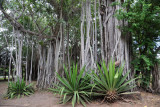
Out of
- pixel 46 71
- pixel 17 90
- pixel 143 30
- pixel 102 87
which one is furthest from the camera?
pixel 46 71

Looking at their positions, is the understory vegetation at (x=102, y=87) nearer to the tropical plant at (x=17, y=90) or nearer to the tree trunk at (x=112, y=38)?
the tree trunk at (x=112, y=38)

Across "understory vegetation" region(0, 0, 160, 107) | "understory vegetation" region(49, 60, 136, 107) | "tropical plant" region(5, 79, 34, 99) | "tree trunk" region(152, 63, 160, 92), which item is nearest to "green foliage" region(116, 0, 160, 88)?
"understory vegetation" region(0, 0, 160, 107)

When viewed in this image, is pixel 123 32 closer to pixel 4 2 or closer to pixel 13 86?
pixel 13 86

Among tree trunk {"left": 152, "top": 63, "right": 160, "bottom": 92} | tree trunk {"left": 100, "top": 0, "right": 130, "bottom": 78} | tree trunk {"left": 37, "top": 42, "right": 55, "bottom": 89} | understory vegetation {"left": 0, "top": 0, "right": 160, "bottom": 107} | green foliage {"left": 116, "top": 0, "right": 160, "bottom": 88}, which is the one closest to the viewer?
understory vegetation {"left": 0, "top": 0, "right": 160, "bottom": 107}

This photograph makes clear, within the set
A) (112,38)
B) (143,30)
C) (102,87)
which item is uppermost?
(143,30)

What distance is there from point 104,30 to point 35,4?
2.76 meters

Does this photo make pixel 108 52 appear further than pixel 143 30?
Yes

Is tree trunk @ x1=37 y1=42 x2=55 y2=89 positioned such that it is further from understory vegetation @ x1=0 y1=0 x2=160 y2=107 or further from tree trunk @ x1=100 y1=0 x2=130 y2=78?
tree trunk @ x1=100 y1=0 x2=130 y2=78

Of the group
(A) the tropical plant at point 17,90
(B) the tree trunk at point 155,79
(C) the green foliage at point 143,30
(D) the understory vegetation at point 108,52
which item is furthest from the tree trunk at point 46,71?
(B) the tree trunk at point 155,79

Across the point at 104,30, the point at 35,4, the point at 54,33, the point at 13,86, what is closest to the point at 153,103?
the point at 104,30

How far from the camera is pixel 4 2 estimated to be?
417 centimetres

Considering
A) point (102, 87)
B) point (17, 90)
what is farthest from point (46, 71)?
point (102, 87)

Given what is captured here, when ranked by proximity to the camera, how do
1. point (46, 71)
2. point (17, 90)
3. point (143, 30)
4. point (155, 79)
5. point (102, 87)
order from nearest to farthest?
point (102, 87), point (143, 30), point (155, 79), point (17, 90), point (46, 71)

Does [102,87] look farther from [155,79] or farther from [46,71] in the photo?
[46,71]
